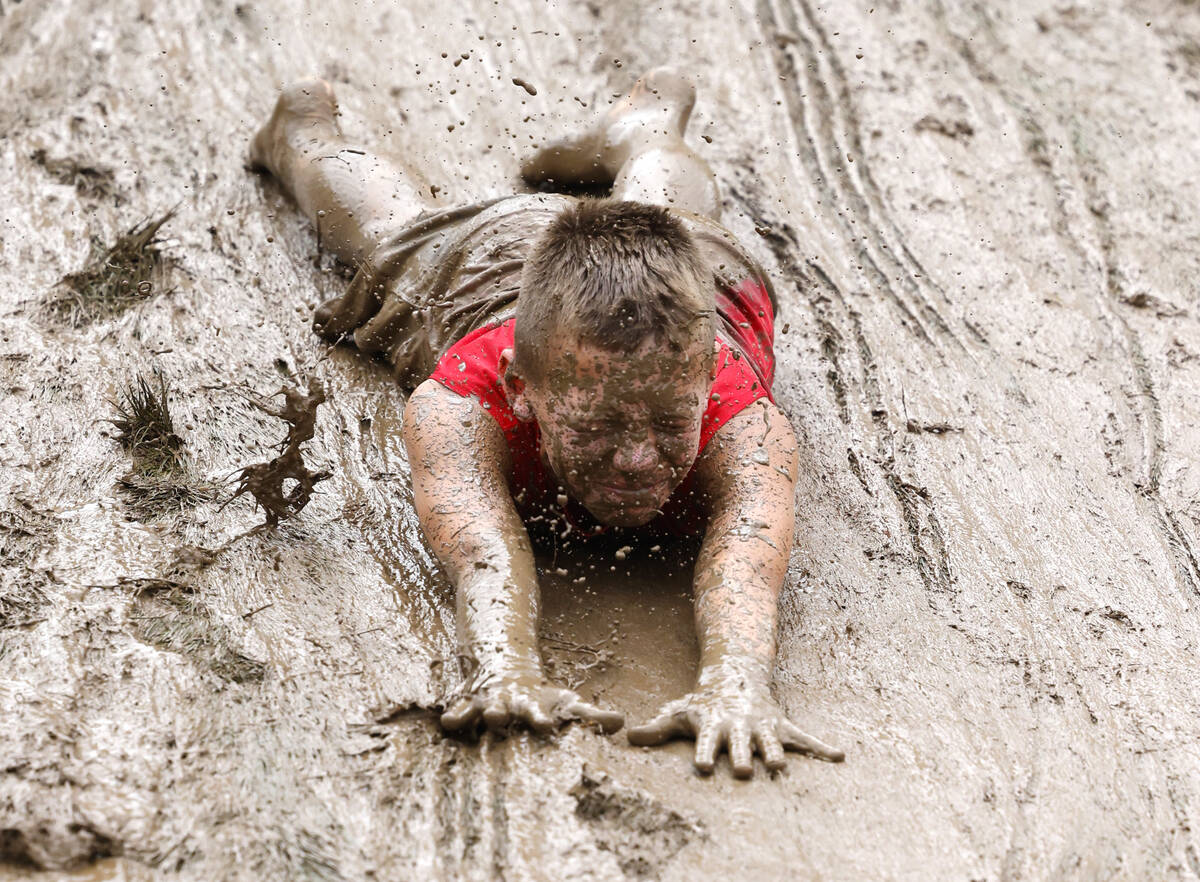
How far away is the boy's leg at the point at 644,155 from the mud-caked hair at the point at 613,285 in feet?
3.80

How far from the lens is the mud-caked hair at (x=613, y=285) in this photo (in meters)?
2.63

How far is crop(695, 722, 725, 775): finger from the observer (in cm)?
239

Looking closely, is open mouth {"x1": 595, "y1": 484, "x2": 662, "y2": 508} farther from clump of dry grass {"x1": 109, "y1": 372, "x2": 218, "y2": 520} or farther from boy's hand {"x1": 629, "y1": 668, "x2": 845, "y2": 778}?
clump of dry grass {"x1": 109, "y1": 372, "x2": 218, "y2": 520}

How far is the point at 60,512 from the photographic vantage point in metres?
3.04

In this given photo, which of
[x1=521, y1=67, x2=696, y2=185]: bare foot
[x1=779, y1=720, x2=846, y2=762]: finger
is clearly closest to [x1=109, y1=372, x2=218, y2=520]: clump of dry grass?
[x1=779, y1=720, x2=846, y2=762]: finger

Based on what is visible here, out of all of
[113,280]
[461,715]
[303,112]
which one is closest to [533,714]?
[461,715]

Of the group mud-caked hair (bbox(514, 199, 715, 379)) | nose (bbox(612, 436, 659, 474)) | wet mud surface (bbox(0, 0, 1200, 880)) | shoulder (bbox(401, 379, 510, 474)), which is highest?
mud-caked hair (bbox(514, 199, 715, 379))

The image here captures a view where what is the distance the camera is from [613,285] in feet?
8.82

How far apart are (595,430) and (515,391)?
323 millimetres

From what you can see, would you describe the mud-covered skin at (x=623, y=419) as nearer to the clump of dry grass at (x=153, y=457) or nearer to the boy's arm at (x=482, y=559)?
the boy's arm at (x=482, y=559)

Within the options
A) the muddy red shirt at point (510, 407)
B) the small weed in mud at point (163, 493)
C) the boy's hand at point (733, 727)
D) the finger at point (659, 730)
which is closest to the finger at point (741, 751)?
the boy's hand at point (733, 727)

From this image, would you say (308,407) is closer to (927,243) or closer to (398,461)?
(398,461)

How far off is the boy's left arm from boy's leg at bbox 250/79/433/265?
5.10ft

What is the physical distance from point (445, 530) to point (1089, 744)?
4.75 feet
